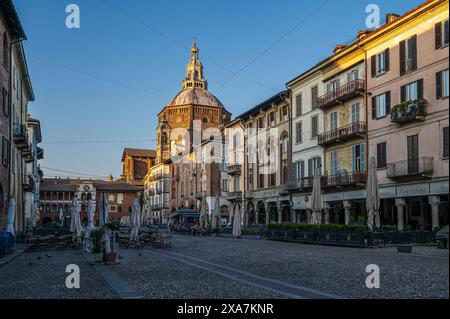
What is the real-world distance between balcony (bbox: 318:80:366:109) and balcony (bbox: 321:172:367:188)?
5115 mm

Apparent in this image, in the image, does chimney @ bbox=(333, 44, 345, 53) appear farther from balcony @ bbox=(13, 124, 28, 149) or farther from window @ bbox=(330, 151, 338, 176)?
balcony @ bbox=(13, 124, 28, 149)

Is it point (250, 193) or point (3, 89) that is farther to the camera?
point (250, 193)

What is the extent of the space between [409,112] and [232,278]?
19.1 meters

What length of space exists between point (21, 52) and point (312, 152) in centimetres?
2208

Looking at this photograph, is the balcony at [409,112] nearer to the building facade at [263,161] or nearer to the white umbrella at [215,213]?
the building facade at [263,161]

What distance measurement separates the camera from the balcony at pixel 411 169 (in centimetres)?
2722

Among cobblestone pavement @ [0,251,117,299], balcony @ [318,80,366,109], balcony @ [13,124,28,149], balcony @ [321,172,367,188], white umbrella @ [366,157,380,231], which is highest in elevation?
balcony @ [318,80,366,109]

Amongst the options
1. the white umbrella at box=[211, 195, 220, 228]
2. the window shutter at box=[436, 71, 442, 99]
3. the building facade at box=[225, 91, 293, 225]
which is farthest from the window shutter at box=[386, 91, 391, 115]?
the white umbrella at box=[211, 195, 220, 228]

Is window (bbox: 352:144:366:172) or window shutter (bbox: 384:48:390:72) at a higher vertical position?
Answer: window shutter (bbox: 384:48:390:72)

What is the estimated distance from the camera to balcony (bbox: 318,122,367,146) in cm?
3344

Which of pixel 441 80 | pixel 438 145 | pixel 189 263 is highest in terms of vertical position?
pixel 441 80

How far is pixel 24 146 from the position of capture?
37812mm

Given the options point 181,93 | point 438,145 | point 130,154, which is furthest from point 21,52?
point 130,154
